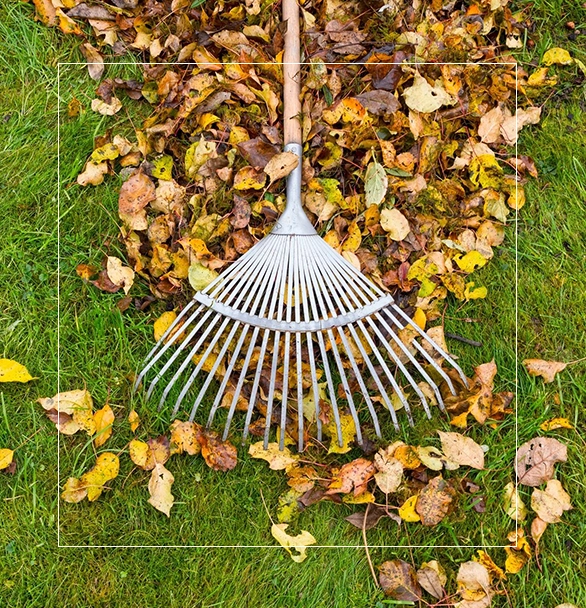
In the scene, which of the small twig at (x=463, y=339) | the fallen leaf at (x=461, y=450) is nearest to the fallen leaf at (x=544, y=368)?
the small twig at (x=463, y=339)

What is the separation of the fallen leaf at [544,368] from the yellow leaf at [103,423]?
1216mm

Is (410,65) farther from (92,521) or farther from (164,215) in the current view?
(92,521)

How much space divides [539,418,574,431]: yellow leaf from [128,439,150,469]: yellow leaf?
114 cm

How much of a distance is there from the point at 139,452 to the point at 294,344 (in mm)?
538

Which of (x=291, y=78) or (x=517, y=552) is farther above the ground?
(x=291, y=78)

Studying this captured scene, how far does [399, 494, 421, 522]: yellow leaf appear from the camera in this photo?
5.86 ft

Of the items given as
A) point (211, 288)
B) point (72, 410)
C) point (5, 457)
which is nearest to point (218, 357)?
point (211, 288)

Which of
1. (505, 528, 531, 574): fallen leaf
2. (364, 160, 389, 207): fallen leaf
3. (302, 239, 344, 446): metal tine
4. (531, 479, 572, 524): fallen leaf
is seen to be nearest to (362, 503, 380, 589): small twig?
(302, 239, 344, 446): metal tine

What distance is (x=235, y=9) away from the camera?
1.83 metres

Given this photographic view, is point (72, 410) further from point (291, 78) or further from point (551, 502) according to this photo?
point (551, 502)

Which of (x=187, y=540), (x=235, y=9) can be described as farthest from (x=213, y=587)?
(x=235, y=9)

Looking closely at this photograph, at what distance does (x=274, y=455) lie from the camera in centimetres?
181

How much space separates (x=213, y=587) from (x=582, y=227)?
150cm

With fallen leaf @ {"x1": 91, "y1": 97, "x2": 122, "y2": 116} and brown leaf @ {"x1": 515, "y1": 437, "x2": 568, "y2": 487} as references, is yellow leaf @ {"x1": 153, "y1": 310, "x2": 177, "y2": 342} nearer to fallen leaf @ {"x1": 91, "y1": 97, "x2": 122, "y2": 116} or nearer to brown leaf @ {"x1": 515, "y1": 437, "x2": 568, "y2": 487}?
fallen leaf @ {"x1": 91, "y1": 97, "x2": 122, "y2": 116}
